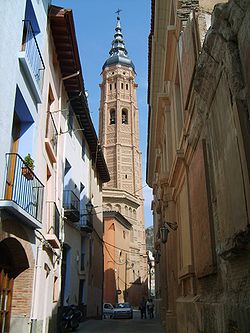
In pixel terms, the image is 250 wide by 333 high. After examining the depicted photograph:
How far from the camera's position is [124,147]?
6700cm

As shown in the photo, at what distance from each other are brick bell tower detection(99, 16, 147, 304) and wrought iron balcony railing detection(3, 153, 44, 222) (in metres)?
43.7

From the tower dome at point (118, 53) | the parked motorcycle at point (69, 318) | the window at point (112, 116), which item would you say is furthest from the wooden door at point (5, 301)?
the tower dome at point (118, 53)

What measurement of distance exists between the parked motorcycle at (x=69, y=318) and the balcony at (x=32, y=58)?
8.84 m

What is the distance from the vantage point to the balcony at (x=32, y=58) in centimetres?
956

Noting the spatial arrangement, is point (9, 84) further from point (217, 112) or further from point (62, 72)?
point (62, 72)

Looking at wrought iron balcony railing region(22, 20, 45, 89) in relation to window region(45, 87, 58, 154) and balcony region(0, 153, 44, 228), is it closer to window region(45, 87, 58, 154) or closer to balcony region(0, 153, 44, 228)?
window region(45, 87, 58, 154)

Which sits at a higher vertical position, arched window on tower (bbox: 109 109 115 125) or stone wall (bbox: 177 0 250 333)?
arched window on tower (bbox: 109 109 115 125)

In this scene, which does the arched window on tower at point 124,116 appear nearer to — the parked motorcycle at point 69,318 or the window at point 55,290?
the parked motorcycle at point 69,318

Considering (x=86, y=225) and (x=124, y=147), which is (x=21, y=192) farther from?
(x=124, y=147)

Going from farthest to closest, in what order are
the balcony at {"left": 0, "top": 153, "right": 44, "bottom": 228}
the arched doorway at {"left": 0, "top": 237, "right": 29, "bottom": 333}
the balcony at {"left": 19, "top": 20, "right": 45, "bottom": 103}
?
the balcony at {"left": 19, "top": 20, "right": 45, "bottom": 103} < the arched doorway at {"left": 0, "top": 237, "right": 29, "bottom": 333} < the balcony at {"left": 0, "top": 153, "right": 44, "bottom": 228}

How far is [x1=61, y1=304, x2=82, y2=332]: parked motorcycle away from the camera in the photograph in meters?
15.0

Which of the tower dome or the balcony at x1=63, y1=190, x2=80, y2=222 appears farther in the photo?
the tower dome

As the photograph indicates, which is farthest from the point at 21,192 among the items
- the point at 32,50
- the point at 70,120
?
the point at 70,120

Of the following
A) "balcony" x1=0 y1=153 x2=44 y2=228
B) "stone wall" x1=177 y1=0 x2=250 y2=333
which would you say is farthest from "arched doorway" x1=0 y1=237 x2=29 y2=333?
"stone wall" x1=177 y1=0 x2=250 y2=333
